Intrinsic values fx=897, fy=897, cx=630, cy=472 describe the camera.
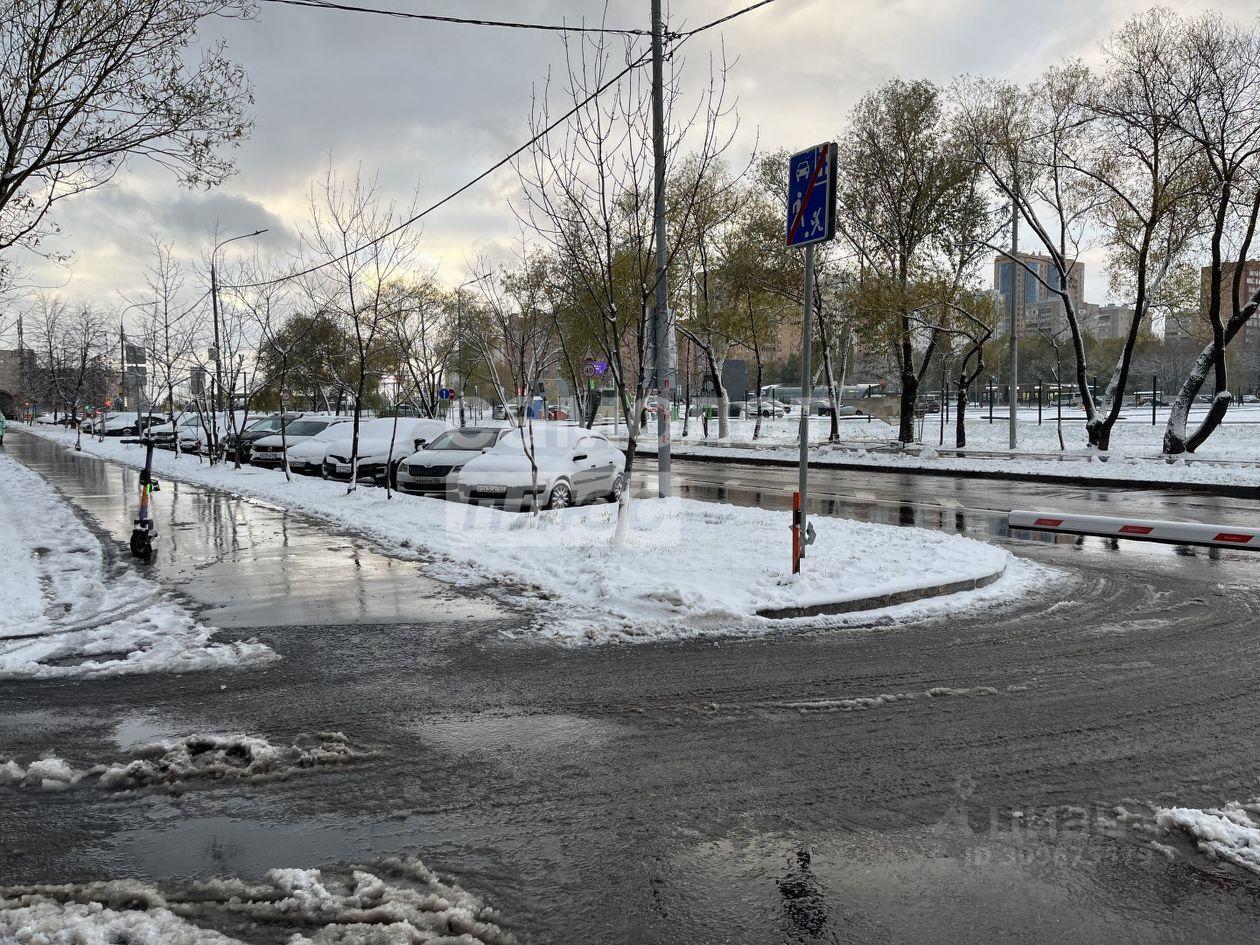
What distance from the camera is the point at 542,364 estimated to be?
17984mm

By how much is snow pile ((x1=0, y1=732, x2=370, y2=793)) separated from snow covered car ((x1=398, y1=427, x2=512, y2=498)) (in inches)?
441

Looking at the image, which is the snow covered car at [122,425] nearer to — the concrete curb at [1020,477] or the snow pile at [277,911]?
the concrete curb at [1020,477]

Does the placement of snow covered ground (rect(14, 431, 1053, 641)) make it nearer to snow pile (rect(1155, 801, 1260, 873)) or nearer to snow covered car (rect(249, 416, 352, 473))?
snow pile (rect(1155, 801, 1260, 873))

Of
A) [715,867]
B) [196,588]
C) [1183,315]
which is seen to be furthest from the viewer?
[1183,315]

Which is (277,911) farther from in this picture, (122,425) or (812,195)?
(122,425)

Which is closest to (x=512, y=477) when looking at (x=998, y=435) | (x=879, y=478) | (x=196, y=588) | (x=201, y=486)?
(x=196, y=588)

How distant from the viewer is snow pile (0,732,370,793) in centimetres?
398

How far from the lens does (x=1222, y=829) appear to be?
3.46m

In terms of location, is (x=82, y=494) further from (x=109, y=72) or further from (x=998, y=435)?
(x=998, y=435)

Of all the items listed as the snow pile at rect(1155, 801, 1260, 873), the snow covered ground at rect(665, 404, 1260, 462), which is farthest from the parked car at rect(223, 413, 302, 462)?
the snow pile at rect(1155, 801, 1260, 873)

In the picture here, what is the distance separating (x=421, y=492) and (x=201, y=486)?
247 inches

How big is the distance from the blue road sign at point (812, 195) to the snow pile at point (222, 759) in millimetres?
5917

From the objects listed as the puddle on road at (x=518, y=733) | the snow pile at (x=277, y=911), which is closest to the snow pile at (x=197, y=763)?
the puddle on road at (x=518, y=733)

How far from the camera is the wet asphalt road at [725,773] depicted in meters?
3.05
